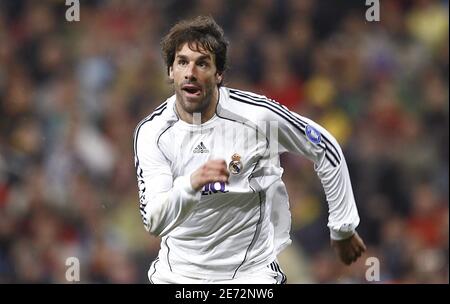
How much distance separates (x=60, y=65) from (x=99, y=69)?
0.39m

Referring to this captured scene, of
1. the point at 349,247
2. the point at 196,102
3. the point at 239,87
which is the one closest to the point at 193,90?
the point at 196,102

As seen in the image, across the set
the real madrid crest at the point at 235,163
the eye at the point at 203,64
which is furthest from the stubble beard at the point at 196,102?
the real madrid crest at the point at 235,163

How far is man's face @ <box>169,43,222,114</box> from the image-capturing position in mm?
5641

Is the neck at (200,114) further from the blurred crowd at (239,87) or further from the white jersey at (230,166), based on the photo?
the blurred crowd at (239,87)

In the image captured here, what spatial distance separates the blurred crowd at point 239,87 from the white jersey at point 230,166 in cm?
329

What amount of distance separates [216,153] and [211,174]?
0.68m

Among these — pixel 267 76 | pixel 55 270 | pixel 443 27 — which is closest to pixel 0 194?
pixel 55 270

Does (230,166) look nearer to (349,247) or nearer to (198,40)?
(198,40)

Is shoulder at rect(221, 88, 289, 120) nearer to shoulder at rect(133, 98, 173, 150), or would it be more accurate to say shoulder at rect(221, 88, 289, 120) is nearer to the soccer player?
the soccer player

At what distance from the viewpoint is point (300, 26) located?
11.0 m

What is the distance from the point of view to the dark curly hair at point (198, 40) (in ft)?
18.9

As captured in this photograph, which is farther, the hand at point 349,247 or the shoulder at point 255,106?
the hand at point 349,247

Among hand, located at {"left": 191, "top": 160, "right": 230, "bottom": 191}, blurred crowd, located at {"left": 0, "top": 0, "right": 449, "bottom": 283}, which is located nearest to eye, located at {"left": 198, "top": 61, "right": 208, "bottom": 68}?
hand, located at {"left": 191, "top": 160, "right": 230, "bottom": 191}
